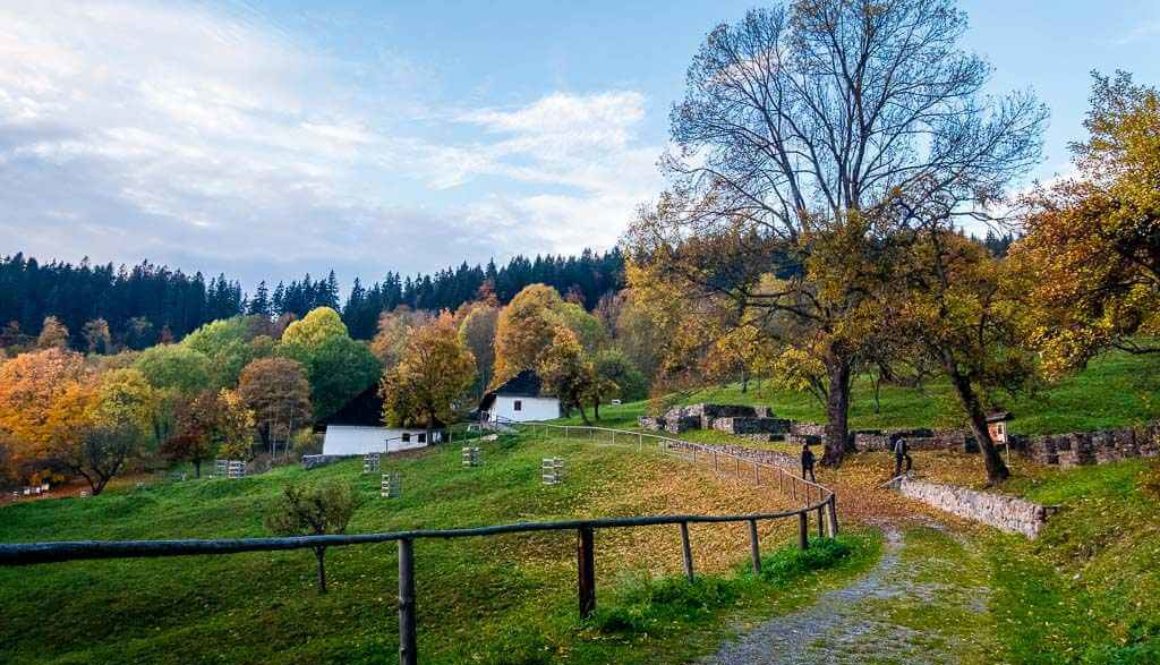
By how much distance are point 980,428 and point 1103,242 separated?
26.2ft

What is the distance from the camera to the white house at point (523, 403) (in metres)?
64.7

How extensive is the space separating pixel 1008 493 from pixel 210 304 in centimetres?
16530

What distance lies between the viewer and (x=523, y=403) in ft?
214

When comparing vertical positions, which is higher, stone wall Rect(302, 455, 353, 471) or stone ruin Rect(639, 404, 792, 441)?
stone ruin Rect(639, 404, 792, 441)

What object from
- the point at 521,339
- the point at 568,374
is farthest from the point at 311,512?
the point at 521,339

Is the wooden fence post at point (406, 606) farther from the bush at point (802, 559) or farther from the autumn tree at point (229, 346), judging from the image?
the autumn tree at point (229, 346)

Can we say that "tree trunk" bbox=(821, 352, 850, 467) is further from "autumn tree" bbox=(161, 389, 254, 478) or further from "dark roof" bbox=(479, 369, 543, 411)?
"autumn tree" bbox=(161, 389, 254, 478)

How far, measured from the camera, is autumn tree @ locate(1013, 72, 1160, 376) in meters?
13.4

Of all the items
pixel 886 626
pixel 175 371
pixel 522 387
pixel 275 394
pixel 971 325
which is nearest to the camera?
pixel 886 626

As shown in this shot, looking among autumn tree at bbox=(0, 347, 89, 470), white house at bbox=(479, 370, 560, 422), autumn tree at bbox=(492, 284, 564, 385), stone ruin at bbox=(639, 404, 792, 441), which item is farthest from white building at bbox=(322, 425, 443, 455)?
stone ruin at bbox=(639, 404, 792, 441)

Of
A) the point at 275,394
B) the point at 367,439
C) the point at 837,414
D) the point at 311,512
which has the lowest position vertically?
the point at 311,512

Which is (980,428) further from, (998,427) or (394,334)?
(394,334)

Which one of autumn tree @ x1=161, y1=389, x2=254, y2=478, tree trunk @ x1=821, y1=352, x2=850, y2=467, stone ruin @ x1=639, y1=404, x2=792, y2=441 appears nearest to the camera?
tree trunk @ x1=821, y1=352, x2=850, y2=467

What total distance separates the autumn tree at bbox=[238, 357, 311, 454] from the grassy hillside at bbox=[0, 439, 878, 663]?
32.2 metres
